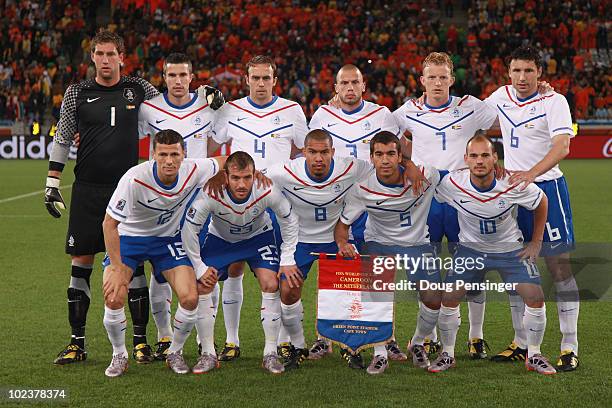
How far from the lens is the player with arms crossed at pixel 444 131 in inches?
239

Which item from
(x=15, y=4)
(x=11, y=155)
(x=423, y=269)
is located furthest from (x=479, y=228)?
(x=15, y=4)

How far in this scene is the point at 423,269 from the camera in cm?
582

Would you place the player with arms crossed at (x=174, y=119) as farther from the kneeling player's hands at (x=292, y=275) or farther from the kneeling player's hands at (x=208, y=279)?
the kneeling player's hands at (x=292, y=275)

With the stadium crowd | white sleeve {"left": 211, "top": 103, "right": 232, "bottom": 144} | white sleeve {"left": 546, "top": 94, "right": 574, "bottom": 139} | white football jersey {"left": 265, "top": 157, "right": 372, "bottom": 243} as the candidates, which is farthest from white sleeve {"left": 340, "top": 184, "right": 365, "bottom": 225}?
the stadium crowd

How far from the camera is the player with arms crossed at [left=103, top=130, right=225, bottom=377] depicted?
5496 mm

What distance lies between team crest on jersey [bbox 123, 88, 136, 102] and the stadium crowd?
58.6 feet

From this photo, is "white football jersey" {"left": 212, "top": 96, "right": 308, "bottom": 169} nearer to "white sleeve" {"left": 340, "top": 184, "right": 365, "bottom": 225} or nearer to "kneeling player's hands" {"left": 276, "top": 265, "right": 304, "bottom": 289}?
"white sleeve" {"left": 340, "top": 184, "right": 365, "bottom": 225}

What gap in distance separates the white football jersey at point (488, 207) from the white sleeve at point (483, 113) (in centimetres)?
58

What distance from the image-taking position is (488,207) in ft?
18.6

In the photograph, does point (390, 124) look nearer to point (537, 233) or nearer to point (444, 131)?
point (444, 131)

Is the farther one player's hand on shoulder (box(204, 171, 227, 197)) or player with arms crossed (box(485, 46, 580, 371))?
player with arms crossed (box(485, 46, 580, 371))

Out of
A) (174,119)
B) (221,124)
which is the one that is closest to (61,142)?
(174,119)

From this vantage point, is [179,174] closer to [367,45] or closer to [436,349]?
[436,349]

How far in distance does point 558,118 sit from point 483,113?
1.89 feet
